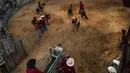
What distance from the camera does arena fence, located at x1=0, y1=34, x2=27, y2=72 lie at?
12047 mm

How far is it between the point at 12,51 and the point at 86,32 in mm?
6027

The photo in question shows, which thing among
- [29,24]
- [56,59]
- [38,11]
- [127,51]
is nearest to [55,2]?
[38,11]

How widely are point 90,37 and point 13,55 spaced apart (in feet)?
19.1

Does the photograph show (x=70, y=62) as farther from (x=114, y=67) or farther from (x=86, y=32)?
(x=86, y=32)

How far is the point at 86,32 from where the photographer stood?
51.1ft

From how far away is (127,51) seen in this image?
5.75m

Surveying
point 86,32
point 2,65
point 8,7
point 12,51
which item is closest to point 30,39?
point 12,51

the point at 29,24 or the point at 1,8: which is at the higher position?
the point at 1,8

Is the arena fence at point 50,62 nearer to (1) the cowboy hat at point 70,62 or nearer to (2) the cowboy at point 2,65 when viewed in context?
(1) the cowboy hat at point 70,62

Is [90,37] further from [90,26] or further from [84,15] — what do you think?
[84,15]

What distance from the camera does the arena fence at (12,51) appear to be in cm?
1205

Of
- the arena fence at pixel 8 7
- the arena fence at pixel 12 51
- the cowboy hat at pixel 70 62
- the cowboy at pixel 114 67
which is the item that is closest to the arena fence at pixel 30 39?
the arena fence at pixel 12 51

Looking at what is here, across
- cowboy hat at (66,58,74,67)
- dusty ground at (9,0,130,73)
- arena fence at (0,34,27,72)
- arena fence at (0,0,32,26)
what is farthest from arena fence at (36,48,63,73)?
arena fence at (0,0,32,26)

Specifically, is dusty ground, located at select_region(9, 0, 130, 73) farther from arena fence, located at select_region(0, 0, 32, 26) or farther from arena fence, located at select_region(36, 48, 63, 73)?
arena fence, located at select_region(36, 48, 63, 73)
